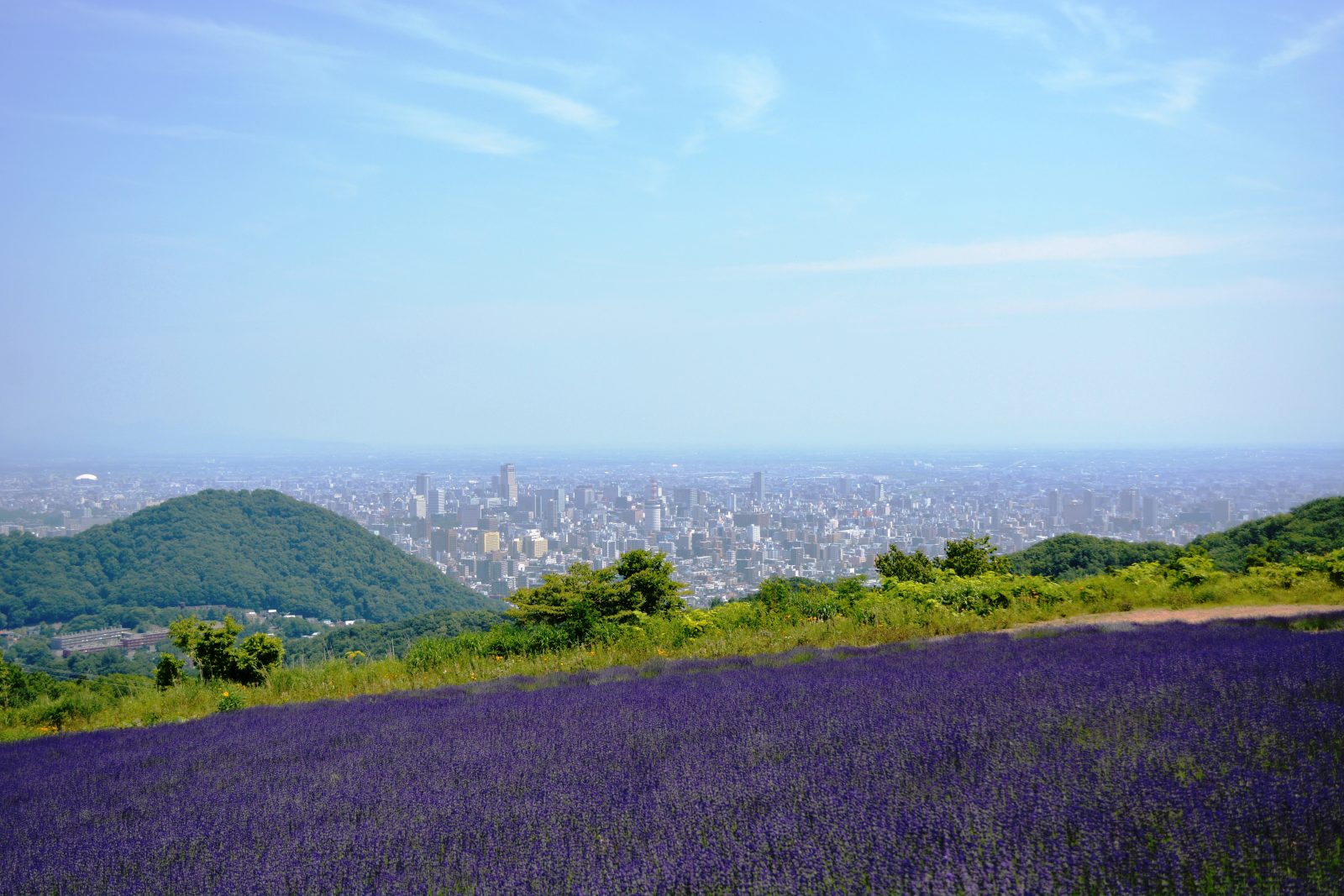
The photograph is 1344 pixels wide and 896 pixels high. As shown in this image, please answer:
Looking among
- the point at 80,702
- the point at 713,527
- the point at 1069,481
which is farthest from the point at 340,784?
the point at 1069,481

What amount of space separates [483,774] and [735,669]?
403cm

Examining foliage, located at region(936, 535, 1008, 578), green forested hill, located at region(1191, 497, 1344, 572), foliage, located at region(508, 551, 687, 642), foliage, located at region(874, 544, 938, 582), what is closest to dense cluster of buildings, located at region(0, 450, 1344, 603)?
green forested hill, located at region(1191, 497, 1344, 572)

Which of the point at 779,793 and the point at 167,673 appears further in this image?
the point at 167,673

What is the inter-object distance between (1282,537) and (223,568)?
134ft

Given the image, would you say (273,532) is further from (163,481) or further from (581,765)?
(163,481)

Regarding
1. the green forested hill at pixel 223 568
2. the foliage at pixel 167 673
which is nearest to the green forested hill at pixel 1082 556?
the foliage at pixel 167 673

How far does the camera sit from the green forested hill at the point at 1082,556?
1633 cm

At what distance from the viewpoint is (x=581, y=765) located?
193 inches

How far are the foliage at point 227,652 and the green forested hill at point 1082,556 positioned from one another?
11.8 m

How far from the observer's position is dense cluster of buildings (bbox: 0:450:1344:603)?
41.1 m

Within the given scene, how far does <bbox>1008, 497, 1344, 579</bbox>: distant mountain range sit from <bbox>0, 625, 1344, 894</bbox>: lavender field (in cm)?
918

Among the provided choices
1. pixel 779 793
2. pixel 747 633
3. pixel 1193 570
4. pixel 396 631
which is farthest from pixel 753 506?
pixel 779 793

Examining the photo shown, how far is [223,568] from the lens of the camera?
42.4 meters

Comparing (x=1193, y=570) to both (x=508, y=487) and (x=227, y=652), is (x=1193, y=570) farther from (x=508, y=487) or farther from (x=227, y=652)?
(x=508, y=487)
